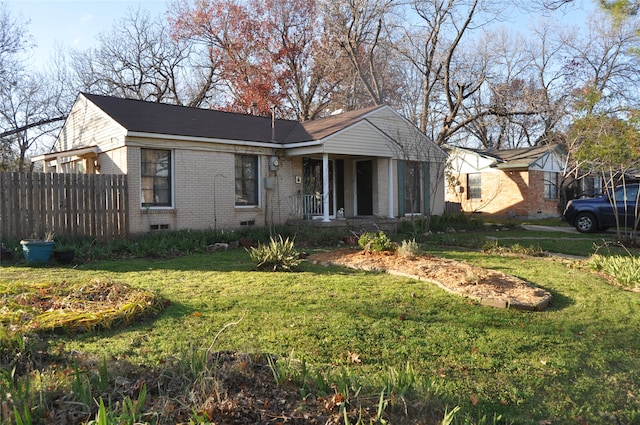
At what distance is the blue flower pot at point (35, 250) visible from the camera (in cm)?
891

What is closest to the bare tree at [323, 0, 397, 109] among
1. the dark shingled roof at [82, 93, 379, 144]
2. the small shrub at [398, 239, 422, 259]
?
the dark shingled roof at [82, 93, 379, 144]

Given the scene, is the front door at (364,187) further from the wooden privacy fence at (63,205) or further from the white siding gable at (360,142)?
the wooden privacy fence at (63,205)

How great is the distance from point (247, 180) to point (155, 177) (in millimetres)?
3028

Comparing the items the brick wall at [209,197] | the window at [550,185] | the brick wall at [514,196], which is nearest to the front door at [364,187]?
the brick wall at [209,197]

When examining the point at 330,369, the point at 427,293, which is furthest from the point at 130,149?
the point at 330,369

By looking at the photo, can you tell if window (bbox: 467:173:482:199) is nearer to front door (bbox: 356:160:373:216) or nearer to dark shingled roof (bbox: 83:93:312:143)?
front door (bbox: 356:160:373:216)

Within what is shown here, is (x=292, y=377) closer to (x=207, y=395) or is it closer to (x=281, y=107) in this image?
(x=207, y=395)

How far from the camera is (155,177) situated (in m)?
13.2

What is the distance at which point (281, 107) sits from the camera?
1171 inches

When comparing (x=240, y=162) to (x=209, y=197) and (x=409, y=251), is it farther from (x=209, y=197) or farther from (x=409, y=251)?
(x=409, y=251)

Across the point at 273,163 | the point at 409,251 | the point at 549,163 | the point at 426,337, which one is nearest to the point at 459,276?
the point at 409,251

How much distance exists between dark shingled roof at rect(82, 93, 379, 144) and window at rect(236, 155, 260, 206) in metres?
0.72

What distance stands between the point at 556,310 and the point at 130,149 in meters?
10.8

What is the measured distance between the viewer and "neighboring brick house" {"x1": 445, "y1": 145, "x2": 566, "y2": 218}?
79.2 feet
